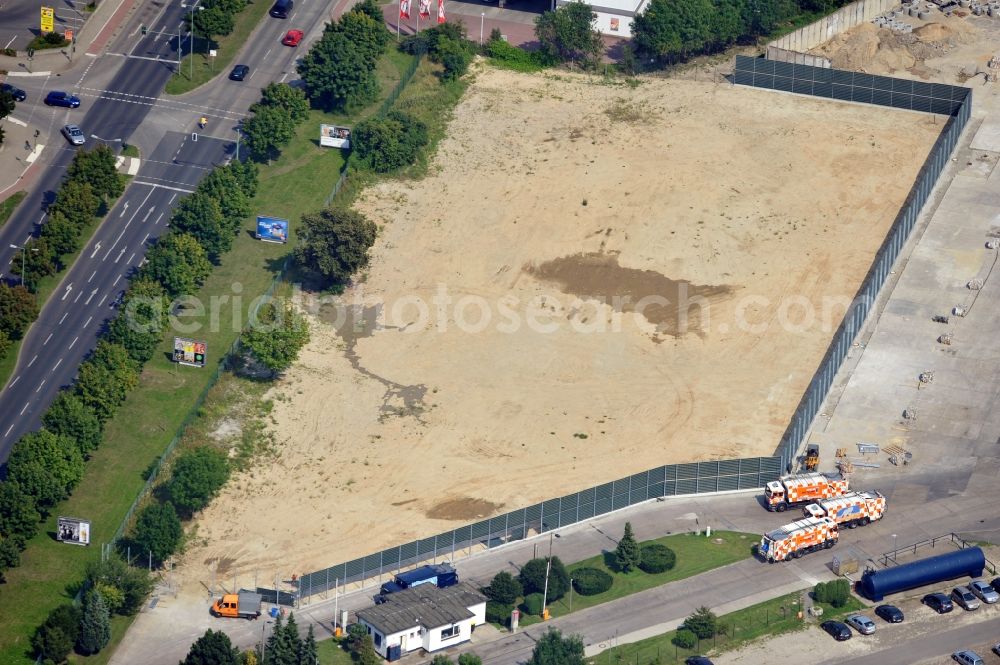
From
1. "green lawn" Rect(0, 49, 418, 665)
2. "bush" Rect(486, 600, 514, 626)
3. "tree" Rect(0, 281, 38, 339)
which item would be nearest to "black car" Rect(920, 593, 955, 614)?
"bush" Rect(486, 600, 514, 626)

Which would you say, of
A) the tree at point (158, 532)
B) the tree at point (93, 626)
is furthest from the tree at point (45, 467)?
the tree at point (93, 626)

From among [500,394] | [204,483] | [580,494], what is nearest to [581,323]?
[500,394]

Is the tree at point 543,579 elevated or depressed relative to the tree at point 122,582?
elevated

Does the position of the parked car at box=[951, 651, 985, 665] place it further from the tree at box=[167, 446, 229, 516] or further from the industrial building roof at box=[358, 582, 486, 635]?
the tree at box=[167, 446, 229, 516]

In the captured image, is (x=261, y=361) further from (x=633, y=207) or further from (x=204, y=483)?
(x=633, y=207)

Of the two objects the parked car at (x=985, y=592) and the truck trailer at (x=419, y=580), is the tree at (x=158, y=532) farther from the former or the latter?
the parked car at (x=985, y=592)

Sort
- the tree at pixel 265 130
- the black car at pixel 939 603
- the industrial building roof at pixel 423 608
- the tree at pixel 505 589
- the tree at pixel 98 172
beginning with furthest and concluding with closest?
the tree at pixel 265 130 → the tree at pixel 98 172 → the black car at pixel 939 603 → the tree at pixel 505 589 → the industrial building roof at pixel 423 608
